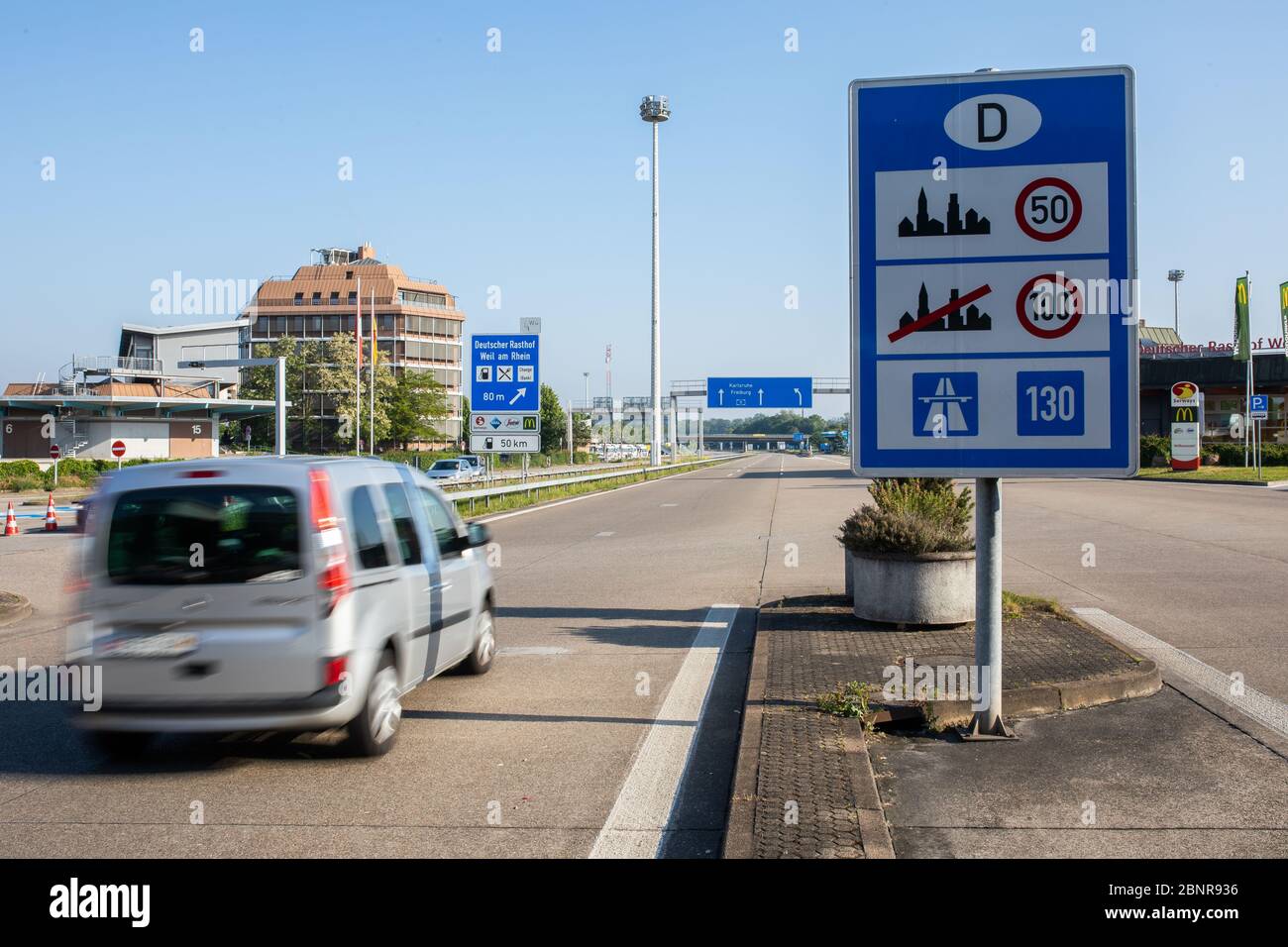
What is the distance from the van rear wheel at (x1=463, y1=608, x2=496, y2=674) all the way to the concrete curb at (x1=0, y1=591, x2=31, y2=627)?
19.8 feet

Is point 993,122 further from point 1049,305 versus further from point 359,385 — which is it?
point 359,385

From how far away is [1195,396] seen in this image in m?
50.9

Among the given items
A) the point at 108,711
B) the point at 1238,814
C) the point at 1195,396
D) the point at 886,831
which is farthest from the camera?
the point at 1195,396

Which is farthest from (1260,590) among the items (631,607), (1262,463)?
(1262,463)

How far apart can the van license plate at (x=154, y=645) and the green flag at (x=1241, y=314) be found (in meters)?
51.6

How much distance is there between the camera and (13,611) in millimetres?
12164

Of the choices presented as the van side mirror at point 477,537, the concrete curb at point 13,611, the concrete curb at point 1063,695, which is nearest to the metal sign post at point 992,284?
the concrete curb at point 1063,695

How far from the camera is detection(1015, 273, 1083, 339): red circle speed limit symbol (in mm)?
6426

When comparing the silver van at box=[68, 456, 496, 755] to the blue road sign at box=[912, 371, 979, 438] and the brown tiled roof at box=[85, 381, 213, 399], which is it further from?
the brown tiled roof at box=[85, 381, 213, 399]

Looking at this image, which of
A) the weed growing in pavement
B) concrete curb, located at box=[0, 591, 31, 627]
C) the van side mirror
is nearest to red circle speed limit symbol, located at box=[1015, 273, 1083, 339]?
the weed growing in pavement

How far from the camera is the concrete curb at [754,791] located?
179 inches

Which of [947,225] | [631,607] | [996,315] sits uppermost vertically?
[947,225]

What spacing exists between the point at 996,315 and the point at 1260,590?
8.50m

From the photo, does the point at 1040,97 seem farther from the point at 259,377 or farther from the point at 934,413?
the point at 259,377
